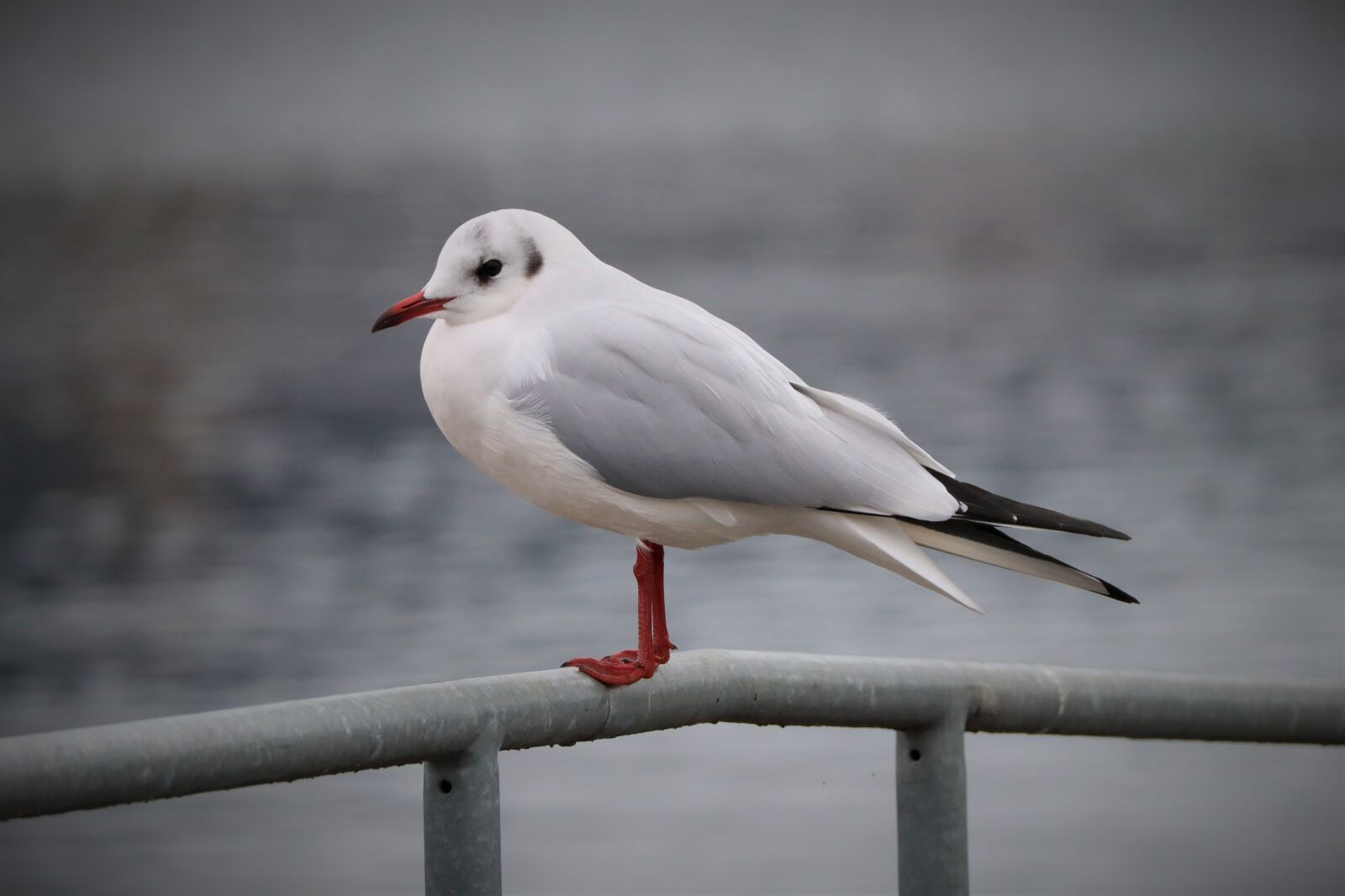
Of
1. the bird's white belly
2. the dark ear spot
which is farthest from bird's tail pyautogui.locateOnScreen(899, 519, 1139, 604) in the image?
the dark ear spot

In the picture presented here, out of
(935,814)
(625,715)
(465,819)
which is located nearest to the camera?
(465,819)

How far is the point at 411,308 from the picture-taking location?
154 cm

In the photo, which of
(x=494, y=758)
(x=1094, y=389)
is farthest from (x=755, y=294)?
(x=494, y=758)

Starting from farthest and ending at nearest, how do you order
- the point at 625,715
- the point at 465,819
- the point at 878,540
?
the point at 878,540 → the point at 625,715 → the point at 465,819

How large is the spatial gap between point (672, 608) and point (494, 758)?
3.60 m

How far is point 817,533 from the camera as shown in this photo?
159cm

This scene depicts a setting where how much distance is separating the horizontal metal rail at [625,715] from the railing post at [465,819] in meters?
0.02

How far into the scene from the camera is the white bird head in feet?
5.03

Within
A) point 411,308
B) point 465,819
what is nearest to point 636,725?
point 465,819

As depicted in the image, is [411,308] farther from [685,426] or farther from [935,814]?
[935,814]

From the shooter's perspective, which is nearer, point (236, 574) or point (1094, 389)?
point (236, 574)

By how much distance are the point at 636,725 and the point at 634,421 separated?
1.13 ft

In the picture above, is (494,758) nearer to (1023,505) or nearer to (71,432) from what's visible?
(1023,505)

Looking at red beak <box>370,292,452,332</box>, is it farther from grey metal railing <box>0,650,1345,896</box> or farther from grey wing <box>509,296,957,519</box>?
grey metal railing <box>0,650,1345,896</box>
